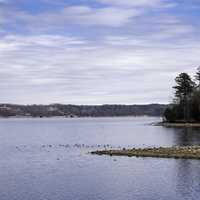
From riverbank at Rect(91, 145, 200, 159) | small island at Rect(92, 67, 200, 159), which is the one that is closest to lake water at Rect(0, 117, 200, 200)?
riverbank at Rect(91, 145, 200, 159)

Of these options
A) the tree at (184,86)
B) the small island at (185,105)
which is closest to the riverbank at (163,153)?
the small island at (185,105)

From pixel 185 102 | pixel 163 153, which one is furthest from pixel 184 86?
pixel 163 153

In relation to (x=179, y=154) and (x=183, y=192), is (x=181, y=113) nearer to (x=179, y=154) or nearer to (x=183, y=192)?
(x=179, y=154)

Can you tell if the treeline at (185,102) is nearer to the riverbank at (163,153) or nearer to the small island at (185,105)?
the small island at (185,105)

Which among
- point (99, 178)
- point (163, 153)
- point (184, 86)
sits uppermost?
point (184, 86)

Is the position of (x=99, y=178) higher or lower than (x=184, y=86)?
lower

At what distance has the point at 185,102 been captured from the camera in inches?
6102

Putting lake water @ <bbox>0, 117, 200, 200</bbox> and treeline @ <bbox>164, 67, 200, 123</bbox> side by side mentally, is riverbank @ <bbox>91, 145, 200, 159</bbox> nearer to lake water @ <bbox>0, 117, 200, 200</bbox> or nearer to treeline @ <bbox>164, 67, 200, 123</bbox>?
lake water @ <bbox>0, 117, 200, 200</bbox>

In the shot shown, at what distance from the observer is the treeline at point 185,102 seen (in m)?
152

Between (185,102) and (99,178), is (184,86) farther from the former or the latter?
(99,178)

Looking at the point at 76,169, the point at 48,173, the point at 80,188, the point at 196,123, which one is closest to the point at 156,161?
the point at 76,169

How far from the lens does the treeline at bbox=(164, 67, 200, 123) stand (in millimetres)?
152250

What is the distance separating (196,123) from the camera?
151 metres

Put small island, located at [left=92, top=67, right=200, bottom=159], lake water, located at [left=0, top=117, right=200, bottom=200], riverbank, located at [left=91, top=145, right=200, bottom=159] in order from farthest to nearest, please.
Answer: small island, located at [left=92, top=67, right=200, bottom=159], riverbank, located at [left=91, top=145, right=200, bottom=159], lake water, located at [left=0, top=117, right=200, bottom=200]
